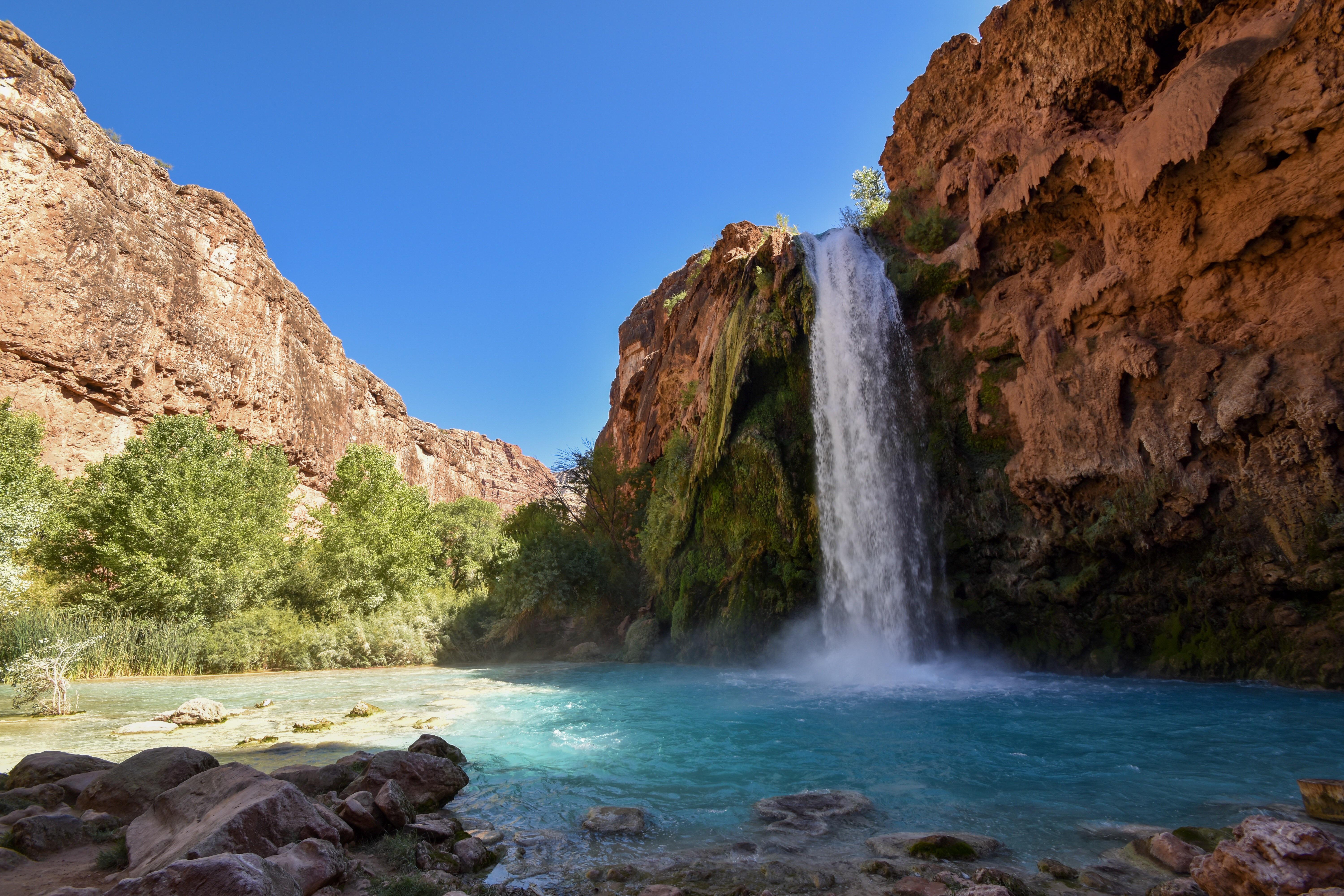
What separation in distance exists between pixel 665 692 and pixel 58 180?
1581 inches

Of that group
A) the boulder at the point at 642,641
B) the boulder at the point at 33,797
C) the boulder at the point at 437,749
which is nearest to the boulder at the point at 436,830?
the boulder at the point at 437,749

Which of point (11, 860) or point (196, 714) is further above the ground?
point (11, 860)

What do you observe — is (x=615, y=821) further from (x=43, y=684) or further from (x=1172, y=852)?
(x=43, y=684)

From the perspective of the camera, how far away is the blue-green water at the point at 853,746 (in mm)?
5094

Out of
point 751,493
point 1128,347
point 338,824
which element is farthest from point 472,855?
point 751,493

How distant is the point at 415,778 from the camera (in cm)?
545

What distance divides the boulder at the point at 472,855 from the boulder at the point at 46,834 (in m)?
2.28

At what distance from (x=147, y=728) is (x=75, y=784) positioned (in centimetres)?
454

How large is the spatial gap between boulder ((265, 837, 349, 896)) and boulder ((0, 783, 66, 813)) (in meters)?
2.69

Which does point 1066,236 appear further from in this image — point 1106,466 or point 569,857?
point 569,857

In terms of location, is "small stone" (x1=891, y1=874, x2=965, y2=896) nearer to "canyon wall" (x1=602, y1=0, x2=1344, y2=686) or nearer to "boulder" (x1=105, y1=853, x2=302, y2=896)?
"boulder" (x1=105, y1=853, x2=302, y2=896)

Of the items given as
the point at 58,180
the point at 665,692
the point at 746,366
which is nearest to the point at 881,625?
the point at 665,692

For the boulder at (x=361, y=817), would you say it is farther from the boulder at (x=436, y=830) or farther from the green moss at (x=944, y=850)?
the green moss at (x=944, y=850)

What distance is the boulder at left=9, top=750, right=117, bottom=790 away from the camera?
525 cm
